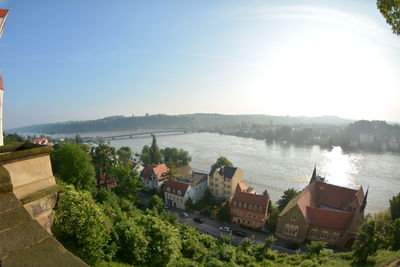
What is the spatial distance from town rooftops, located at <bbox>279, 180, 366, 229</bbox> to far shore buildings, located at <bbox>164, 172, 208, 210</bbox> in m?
13.9

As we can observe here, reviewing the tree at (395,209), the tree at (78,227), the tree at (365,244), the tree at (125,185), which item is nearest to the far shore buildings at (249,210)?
the tree at (365,244)

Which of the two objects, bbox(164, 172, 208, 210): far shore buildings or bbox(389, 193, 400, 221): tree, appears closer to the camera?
bbox(389, 193, 400, 221): tree

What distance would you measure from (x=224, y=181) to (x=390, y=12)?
33.0 metres

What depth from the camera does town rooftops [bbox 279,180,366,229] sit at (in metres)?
25.2

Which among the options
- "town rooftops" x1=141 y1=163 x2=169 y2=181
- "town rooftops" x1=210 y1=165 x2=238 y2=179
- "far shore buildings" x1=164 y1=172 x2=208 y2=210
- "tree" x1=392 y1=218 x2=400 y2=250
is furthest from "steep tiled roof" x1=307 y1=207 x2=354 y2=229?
"town rooftops" x1=141 y1=163 x2=169 y2=181

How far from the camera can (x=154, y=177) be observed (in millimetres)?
40156

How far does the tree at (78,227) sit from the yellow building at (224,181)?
2900 cm

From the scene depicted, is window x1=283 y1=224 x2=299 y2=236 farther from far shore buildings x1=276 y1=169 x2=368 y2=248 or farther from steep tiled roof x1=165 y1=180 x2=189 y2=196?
steep tiled roof x1=165 y1=180 x2=189 y2=196

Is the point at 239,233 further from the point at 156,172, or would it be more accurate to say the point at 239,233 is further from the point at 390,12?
the point at 390,12

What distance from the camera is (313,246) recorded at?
1886 centimetres

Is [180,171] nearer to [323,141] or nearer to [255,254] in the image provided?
[255,254]

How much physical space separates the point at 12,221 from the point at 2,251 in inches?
11.6

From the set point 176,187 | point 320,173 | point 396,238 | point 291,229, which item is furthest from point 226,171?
point 320,173

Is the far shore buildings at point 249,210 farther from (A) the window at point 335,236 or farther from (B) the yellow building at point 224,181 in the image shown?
(A) the window at point 335,236
